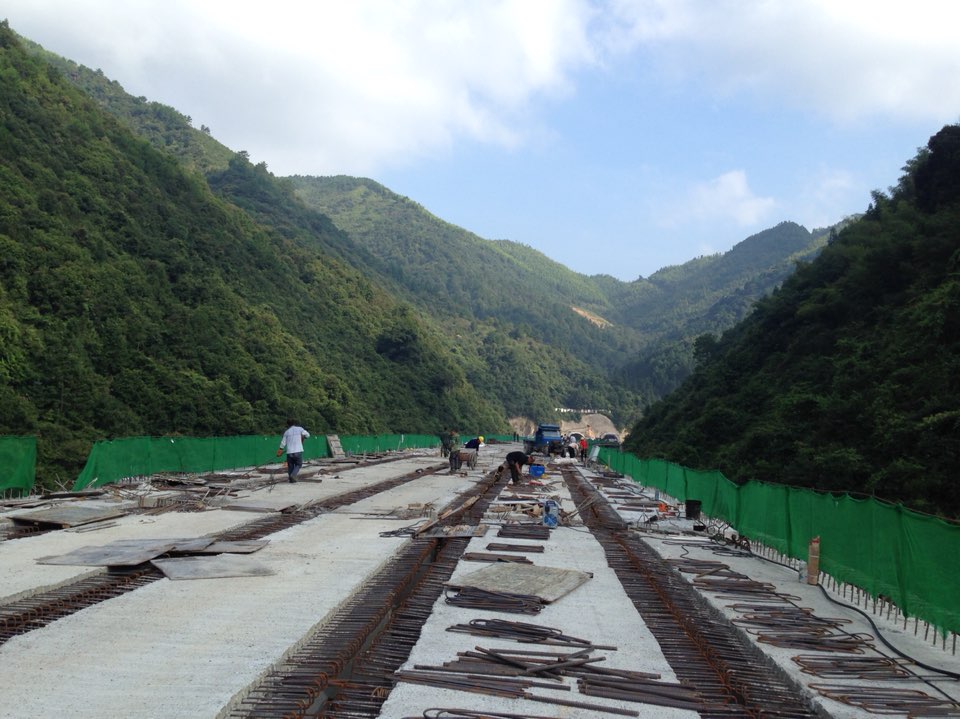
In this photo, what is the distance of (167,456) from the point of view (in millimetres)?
28047

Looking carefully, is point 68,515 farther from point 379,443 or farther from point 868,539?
point 379,443

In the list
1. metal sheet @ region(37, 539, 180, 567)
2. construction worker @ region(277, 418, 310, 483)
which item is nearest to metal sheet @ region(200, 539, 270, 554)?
metal sheet @ region(37, 539, 180, 567)

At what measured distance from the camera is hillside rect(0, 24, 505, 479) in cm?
3941

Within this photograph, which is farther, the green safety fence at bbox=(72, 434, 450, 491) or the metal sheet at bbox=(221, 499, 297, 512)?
the green safety fence at bbox=(72, 434, 450, 491)

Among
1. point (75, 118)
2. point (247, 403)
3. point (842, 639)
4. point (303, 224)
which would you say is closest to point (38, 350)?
point (247, 403)

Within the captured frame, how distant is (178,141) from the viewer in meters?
145

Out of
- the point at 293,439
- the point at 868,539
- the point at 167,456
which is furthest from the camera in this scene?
the point at 167,456

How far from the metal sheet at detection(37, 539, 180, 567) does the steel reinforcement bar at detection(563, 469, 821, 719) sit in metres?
6.33

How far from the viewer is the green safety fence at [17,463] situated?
64.8ft

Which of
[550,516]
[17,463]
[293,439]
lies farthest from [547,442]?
[17,463]

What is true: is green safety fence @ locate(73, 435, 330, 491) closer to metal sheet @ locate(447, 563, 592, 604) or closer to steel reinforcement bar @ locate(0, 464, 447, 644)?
steel reinforcement bar @ locate(0, 464, 447, 644)

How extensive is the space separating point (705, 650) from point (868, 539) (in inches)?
155

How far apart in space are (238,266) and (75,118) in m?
16.7

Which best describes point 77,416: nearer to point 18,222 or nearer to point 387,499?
point 18,222
